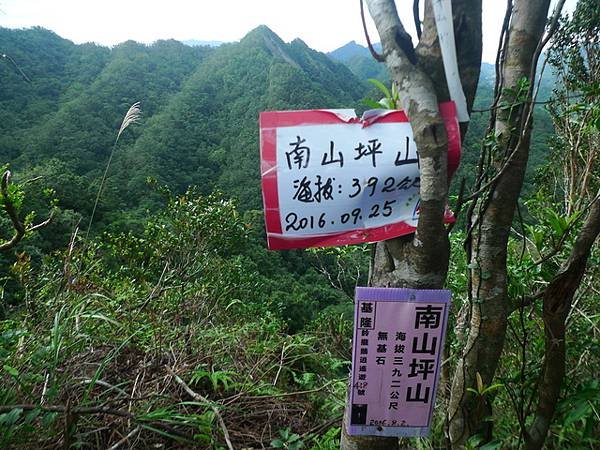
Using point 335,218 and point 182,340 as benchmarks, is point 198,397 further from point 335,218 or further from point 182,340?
point 335,218

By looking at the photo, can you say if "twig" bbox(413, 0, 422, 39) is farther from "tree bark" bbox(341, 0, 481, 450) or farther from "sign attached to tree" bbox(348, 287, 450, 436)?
"sign attached to tree" bbox(348, 287, 450, 436)

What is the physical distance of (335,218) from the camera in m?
0.94

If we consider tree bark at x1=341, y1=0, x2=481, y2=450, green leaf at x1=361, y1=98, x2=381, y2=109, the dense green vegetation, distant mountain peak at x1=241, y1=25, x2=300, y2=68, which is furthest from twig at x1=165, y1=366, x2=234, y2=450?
distant mountain peak at x1=241, y1=25, x2=300, y2=68

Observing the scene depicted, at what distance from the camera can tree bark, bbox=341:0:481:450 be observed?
876 mm

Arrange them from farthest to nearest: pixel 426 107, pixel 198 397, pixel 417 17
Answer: pixel 198 397
pixel 417 17
pixel 426 107

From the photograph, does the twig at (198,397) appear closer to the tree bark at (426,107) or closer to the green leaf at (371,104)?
the tree bark at (426,107)

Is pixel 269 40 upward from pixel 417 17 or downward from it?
upward

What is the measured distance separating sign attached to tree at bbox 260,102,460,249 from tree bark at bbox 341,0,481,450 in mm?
46

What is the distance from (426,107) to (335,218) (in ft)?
0.97

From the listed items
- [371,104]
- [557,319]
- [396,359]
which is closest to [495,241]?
[557,319]

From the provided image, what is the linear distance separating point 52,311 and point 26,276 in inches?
32.6

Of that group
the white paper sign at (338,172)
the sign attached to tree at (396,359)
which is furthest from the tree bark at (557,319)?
the white paper sign at (338,172)

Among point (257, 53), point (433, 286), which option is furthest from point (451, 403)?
point (257, 53)

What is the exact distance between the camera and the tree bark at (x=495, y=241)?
1.23m
